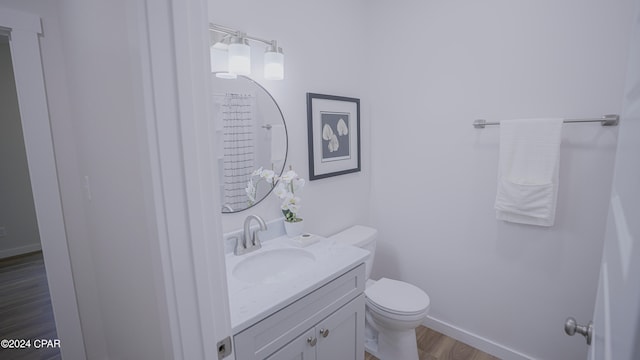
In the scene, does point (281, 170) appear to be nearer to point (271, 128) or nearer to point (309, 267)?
point (271, 128)

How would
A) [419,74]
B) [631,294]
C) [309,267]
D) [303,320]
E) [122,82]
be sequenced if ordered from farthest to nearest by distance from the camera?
[419,74], [309,267], [303,320], [122,82], [631,294]

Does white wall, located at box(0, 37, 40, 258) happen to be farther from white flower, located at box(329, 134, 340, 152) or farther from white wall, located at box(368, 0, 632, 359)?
white wall, located at box(368, 0, 632, 359)

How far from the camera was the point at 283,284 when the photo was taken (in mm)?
1116

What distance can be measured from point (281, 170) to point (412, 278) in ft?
4.30

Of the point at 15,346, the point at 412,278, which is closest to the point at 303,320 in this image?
the point at 412,278

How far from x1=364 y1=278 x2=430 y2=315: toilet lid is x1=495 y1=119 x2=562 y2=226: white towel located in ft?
2.26

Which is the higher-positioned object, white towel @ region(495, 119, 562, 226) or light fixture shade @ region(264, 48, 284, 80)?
light fixture shade @ region(264, 48, 284, 80)

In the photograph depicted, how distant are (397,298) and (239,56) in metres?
1.56

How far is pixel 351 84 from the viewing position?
6.79 ft

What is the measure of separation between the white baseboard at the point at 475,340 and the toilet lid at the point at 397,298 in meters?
0.51

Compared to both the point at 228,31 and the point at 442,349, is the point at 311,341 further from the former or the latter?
the point at 228,31

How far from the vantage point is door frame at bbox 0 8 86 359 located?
1.42 metres

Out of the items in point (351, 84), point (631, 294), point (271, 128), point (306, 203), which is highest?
point (351, 84)

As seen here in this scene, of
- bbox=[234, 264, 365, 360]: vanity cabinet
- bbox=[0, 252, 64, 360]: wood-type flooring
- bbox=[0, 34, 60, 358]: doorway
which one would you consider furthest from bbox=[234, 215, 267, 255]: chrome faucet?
bbox=[0, 34, 60, 358]: doorway
